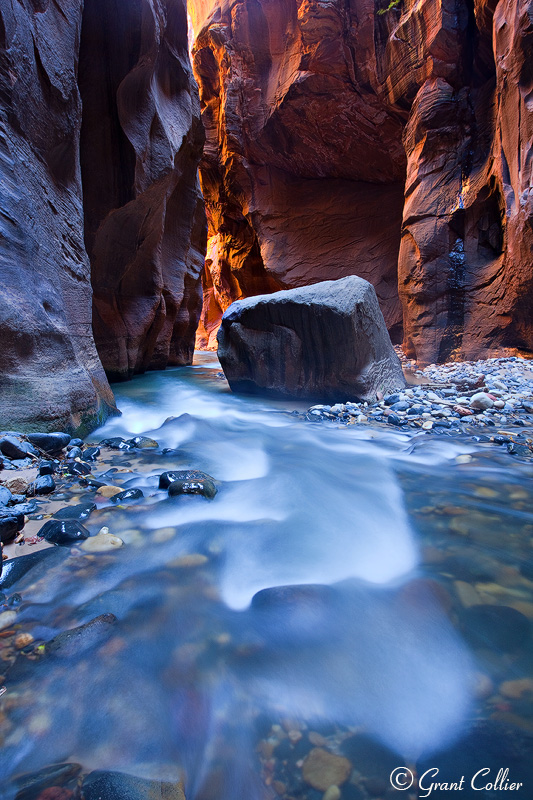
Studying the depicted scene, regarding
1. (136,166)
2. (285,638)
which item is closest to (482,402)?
(285,638)

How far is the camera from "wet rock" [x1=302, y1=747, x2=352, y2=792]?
0.76m

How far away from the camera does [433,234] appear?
747cm

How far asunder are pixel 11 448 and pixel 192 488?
3.55ft

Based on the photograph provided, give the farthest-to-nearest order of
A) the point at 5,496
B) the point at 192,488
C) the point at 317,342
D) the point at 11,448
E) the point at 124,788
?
the point at 317,342 → the point at 11,448 → the point at 192,488 → the point at 5,496 → the point at 124,788

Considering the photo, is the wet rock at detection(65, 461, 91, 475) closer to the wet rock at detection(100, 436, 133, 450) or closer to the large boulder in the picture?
the wet rock at detection(100, 436, 133, 450)

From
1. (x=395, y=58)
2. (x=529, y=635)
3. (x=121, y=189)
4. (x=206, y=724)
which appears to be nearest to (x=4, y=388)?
(x=206, y=724)

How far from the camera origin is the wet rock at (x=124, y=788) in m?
0.70

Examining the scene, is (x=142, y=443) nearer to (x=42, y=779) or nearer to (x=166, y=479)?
(x=166, y=479)

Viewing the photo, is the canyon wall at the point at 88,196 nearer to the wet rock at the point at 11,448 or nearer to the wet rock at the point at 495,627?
the wet rock at the point at 11,448

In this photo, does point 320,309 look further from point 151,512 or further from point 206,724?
point 206,724

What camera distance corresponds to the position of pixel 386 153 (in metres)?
10.8

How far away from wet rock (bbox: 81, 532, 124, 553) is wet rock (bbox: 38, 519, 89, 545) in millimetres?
43

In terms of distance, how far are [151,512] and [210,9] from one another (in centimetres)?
1666

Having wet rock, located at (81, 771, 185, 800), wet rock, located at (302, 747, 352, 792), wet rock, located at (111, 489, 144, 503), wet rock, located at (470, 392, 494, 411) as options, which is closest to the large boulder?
wet rock, located at (470, 392, 494, 411)
